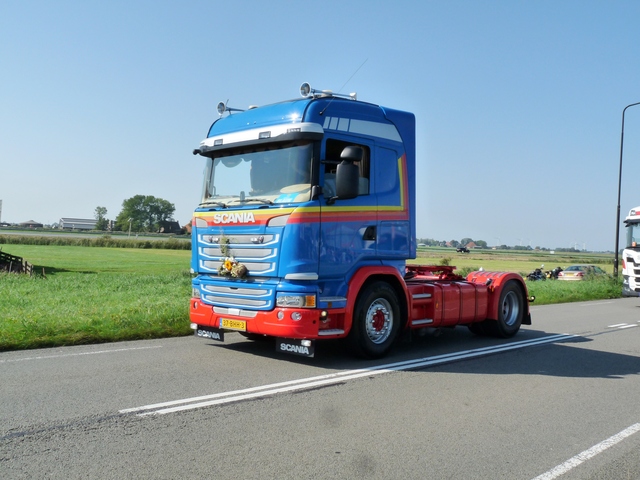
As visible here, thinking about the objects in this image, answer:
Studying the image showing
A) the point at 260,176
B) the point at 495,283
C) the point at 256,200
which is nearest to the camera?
the point at 256,200

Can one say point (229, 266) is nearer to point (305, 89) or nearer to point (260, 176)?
Answer: point (260, 176)

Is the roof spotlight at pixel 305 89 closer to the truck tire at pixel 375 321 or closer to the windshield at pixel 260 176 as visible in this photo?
the windshield at pixel 260 176

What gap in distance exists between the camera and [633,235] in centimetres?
2005

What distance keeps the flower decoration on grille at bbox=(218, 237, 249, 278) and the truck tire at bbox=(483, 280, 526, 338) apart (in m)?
5.23

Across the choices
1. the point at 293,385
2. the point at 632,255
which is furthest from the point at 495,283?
the point at 632,255

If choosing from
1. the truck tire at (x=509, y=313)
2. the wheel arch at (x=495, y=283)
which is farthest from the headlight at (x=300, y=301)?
the truck tire at (x=509, y=313)

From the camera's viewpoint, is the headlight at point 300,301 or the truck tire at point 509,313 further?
the truck tire at point 509,313

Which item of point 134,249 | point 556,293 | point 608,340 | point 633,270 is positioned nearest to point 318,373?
point 608,340

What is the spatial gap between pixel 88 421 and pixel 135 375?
70.8 inches

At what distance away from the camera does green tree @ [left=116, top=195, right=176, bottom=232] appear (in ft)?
492

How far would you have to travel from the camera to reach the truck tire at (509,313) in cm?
1119

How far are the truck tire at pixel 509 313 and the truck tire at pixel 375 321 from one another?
3.08 metres

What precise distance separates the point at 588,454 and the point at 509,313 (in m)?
6.89

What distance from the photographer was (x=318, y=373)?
7492 mm
